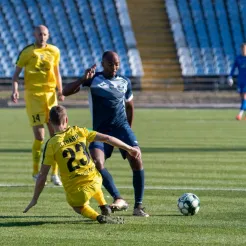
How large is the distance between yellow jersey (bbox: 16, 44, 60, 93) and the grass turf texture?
4.62 ft

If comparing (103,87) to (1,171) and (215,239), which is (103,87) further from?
(1,171)

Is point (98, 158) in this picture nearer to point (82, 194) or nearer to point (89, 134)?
point (89, 134)

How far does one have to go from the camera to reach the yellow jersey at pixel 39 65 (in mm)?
13594

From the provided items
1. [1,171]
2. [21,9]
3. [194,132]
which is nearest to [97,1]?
[21,9]

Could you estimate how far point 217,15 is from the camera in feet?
157

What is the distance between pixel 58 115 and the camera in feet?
29.3

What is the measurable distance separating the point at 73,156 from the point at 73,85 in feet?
3.73

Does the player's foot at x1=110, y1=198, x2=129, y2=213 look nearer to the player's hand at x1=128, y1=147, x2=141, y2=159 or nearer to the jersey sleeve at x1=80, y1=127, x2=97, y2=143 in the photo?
the player's hand at x1=128, y1=147, x2=141, y2=159

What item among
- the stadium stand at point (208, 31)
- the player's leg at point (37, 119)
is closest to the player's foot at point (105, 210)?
the player's leg at point (37, 119)

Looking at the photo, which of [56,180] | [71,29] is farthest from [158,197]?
[71,29]

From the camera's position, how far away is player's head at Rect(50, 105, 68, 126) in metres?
8.91

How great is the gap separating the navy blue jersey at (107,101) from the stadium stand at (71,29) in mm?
35735

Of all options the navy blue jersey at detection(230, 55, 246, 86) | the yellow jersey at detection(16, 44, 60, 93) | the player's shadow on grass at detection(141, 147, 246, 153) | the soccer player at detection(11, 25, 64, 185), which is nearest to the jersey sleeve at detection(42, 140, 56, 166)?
the soccer player at detection(11, 25, 64, 185)

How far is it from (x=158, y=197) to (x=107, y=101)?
1.64m
